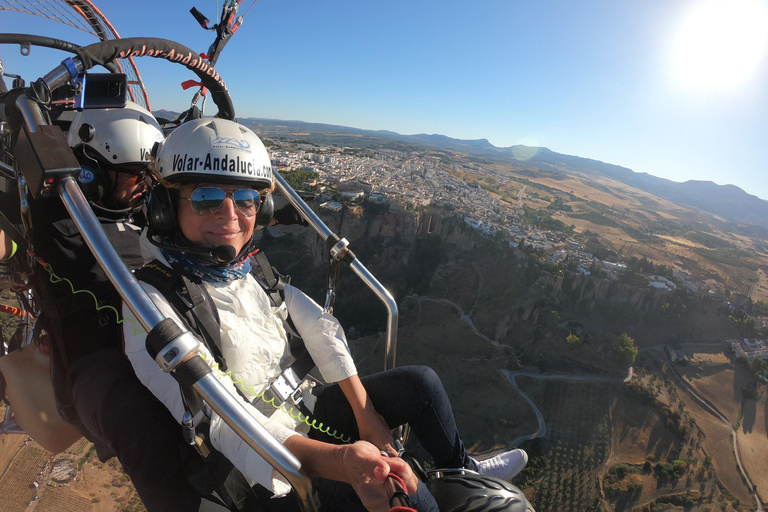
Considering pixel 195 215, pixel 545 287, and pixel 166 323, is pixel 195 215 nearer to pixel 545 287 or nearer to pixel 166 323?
pixel 166 323

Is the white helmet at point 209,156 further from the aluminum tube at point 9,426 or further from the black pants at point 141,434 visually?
the aluminum tube at point 9,426

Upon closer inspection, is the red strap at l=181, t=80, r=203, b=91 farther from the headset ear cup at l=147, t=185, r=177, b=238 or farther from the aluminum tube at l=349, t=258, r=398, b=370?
the aluminum tube at l=349, t=258, r=398, b=370

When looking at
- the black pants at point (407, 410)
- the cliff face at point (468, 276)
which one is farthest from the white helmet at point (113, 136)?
the cliff face at point (468, 276)

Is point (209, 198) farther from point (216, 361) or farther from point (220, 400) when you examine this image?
point (220, 400)

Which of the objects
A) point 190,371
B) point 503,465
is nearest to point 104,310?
point 190,371

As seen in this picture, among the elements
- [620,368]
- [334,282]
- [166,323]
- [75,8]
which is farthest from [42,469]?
[620,368]

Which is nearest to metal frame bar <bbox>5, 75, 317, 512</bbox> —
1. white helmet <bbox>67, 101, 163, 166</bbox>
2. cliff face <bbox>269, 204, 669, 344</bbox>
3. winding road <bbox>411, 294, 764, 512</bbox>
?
white helmet <bbox>67, 101, 163, 166</bbox>
